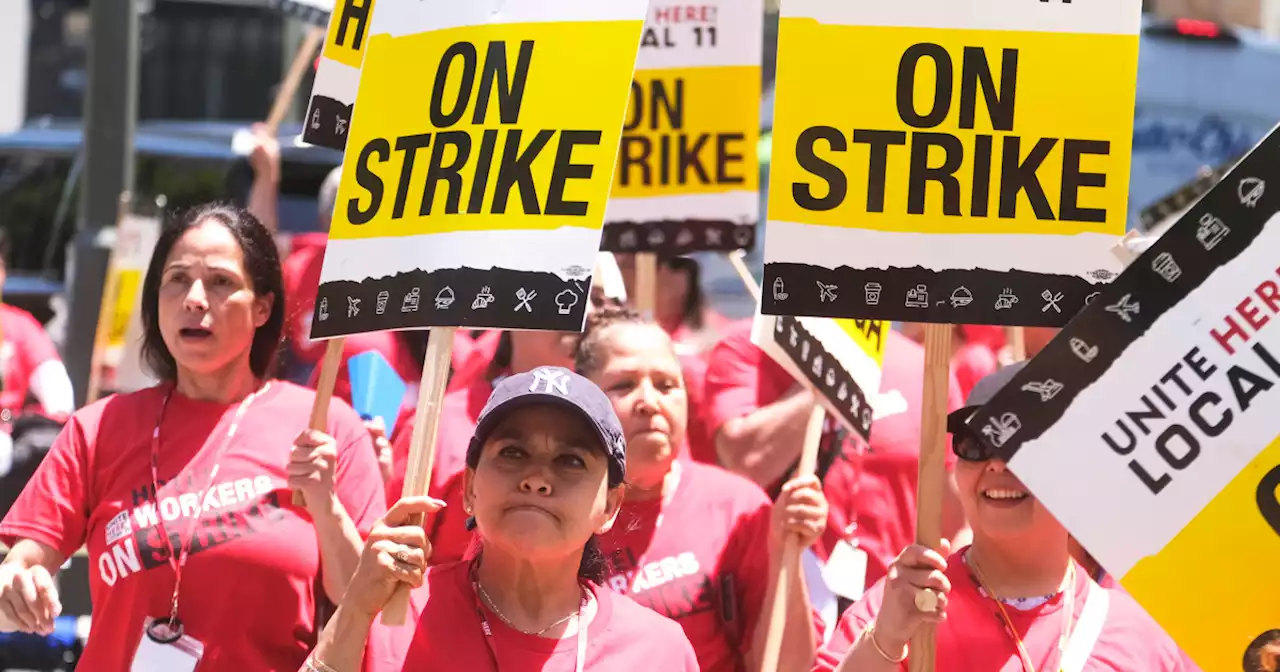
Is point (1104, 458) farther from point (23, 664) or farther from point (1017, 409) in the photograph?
point (23, 664)

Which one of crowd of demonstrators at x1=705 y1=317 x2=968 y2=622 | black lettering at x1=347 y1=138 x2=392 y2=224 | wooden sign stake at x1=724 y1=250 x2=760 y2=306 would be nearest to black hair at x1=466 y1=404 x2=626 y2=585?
black lettering at x1=347 y1=138 x2=392 y2=224

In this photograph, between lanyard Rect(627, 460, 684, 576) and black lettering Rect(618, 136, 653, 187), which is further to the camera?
black lettering Rect(618, 136, 653, 187)

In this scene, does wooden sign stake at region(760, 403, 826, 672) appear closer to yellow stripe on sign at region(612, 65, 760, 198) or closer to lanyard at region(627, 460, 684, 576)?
lanyard at region(627, 460, 684, 576)

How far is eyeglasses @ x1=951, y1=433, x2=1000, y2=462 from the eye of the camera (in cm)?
375

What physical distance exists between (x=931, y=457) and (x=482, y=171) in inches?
39.9

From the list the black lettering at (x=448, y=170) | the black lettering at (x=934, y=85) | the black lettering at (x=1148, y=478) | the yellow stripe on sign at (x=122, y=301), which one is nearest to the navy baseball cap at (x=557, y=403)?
the black lettering at (x=448, y=170)

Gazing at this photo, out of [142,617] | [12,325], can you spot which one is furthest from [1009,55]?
[12,325]

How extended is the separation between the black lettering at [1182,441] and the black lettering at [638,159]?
3013 millimetres

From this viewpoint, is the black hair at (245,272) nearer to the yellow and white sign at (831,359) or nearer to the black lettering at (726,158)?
the yellow and white sign at (831,359)

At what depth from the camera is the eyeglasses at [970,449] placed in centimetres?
375

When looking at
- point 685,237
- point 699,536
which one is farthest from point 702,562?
point 685,237

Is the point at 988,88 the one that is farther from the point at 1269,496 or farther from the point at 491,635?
the point at 491,635

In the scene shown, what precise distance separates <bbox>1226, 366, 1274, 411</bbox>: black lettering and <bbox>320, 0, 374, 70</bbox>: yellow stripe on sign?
7.33 feet

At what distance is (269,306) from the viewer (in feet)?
14.6
